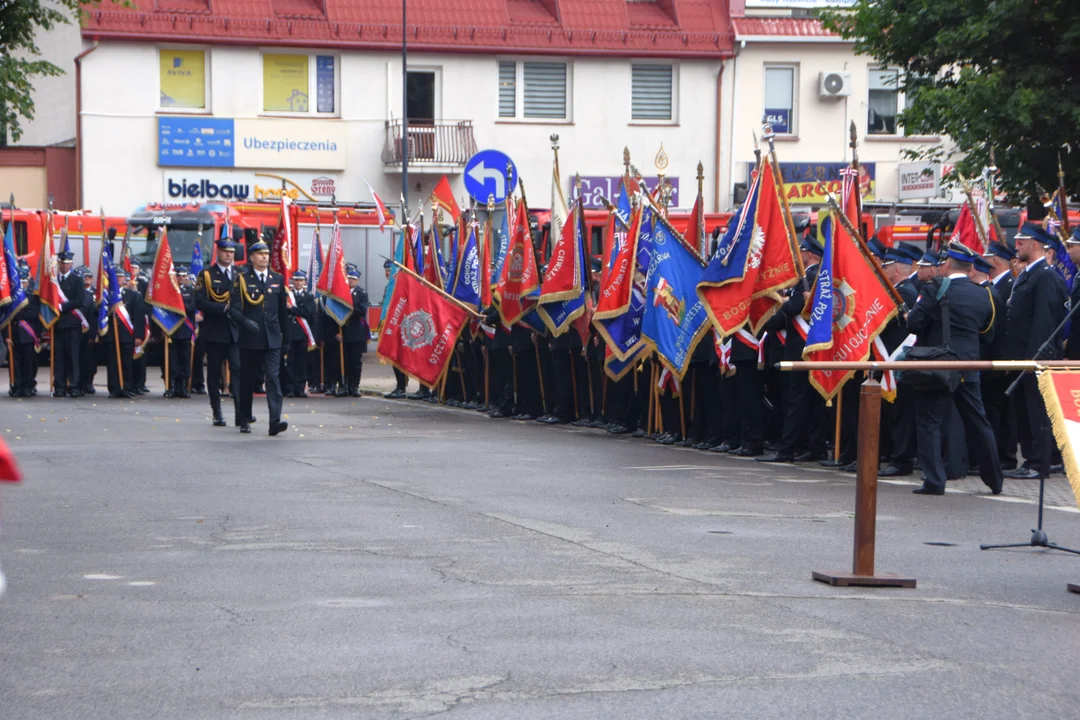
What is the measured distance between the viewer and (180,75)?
128 ft

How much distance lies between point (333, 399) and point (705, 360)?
899 cm

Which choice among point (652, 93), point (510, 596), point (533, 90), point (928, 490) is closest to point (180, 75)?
point (533, 90)

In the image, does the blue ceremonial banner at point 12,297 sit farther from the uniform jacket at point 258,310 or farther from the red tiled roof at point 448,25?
the red tiled roof at point 448,25

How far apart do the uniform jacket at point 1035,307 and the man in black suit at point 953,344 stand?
117cm

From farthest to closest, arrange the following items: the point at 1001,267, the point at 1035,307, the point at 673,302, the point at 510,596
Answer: the point at 673,302 < the point at 1001,267 < the point at 1035,307 < the point at 510,596

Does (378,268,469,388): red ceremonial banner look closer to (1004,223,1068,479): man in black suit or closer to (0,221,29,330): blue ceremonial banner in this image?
(0,221,29,330): blue ceremonial banner

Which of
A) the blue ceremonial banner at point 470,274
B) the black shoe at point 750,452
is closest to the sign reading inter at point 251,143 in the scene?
the blue ceremonial banner at point 470,274

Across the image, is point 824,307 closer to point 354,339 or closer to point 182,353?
point 354,339

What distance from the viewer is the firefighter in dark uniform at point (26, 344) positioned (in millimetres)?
22656

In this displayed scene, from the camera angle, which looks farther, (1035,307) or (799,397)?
(799,397)

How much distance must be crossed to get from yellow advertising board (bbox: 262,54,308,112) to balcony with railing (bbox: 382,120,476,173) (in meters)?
2.35

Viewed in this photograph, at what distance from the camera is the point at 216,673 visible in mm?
6059

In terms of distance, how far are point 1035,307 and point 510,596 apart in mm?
7473

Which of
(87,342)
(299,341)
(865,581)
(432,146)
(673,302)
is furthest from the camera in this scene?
(432,146)
